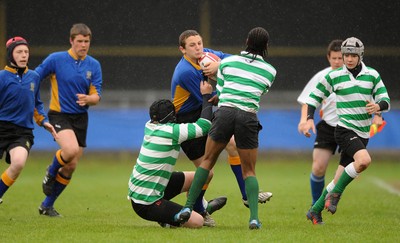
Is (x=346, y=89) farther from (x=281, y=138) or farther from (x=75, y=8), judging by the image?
(x=75, y=8)

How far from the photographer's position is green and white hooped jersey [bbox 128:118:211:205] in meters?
8.41

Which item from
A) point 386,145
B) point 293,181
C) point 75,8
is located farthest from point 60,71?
point 75,8

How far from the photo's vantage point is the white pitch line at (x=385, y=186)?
1388 cm

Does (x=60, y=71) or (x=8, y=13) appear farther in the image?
(x=8, y=13)

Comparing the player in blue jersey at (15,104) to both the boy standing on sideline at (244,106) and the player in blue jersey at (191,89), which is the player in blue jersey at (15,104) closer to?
the player in blue jersey at (191,89)

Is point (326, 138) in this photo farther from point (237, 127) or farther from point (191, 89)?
point (237, 127)

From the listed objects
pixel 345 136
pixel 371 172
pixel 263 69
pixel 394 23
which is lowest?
pixel 371 172

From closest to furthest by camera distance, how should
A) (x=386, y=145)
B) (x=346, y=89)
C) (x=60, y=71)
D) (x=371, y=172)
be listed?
(x=346, y=89) < (x=60, y=71) < (x=371, y=172) < (x=386, y=145)

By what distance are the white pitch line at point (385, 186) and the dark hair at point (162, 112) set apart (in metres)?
5.94

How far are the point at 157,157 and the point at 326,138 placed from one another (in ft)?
10.1

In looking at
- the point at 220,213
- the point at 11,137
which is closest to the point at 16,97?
the point at 11,137

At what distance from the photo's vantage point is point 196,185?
855 centimetres

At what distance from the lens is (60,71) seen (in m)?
10.5

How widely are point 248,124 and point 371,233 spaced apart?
1591 mm
